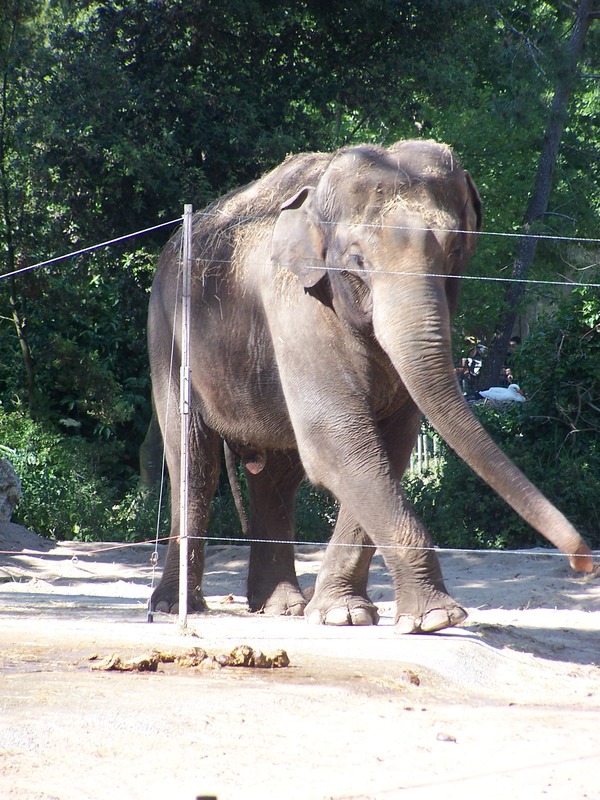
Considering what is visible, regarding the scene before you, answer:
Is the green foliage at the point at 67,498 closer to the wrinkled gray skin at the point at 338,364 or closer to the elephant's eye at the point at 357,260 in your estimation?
the wrinkled gray skin at the point at 338,364

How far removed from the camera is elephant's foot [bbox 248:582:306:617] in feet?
27.9

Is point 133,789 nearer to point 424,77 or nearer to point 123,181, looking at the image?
point 123,181

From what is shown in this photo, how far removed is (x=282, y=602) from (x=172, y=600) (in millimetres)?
789

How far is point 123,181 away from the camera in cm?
1357

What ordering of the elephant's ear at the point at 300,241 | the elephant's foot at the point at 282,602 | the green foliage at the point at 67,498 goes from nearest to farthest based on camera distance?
the elephant's ear at the point at 300,241, the elephant's foot at the point at 282,602, the green foliage at the point at 67,498

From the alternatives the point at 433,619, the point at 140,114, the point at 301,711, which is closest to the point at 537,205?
the point at 140,114

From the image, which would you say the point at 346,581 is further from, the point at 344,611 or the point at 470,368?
the point at 470,368

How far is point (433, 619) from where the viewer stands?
21.4 feet

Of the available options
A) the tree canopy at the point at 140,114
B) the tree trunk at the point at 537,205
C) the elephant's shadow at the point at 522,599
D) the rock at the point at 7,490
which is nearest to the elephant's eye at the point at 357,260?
the elephant's shadow at the point at 522,599

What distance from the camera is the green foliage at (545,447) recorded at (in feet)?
41.0

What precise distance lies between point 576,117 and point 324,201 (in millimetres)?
18020

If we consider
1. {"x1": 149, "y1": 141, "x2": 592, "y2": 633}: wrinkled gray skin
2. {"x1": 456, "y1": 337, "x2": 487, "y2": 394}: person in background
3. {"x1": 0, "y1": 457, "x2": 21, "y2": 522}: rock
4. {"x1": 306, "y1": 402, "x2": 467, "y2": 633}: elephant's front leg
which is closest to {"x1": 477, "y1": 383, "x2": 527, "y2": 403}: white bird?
{"x1": 456, "y1": 337, "x2": 487, "y2": 394}: person in background

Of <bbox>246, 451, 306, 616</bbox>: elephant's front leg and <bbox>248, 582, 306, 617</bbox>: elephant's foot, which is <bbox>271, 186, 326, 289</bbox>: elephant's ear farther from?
<bbox>248, 582, 306, 617</bbox>: elephant's foot

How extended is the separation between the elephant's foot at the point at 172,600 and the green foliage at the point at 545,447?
16.0ft
